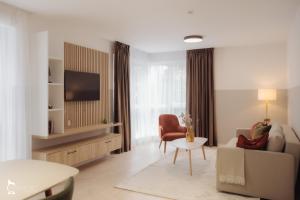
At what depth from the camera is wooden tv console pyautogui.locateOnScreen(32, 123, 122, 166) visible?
3621mm

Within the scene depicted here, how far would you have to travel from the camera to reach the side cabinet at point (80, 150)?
3609 mm

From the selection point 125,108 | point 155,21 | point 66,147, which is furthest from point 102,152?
point 155,21

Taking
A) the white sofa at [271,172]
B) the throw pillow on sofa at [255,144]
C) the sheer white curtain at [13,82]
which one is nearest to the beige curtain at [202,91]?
the throw pillow on sofa at [255,144]

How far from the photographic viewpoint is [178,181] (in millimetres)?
3732

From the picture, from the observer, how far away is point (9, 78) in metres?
3.40

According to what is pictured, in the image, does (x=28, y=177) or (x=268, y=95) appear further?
(x=268, y=95)

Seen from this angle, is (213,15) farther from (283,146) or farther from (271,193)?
(271,193)

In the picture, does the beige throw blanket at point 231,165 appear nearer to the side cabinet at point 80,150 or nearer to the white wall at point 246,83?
the side cabinet at point 80,150

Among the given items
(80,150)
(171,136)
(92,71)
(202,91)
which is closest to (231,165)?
(171,136)

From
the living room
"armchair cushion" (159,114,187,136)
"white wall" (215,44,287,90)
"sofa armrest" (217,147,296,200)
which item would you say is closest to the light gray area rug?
the living room

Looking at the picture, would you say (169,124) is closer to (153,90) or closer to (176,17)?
(153,90)

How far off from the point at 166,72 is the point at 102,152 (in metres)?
3.33

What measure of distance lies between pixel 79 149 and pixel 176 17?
2.71 m

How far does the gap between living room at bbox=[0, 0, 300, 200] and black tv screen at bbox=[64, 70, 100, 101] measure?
2 cm
